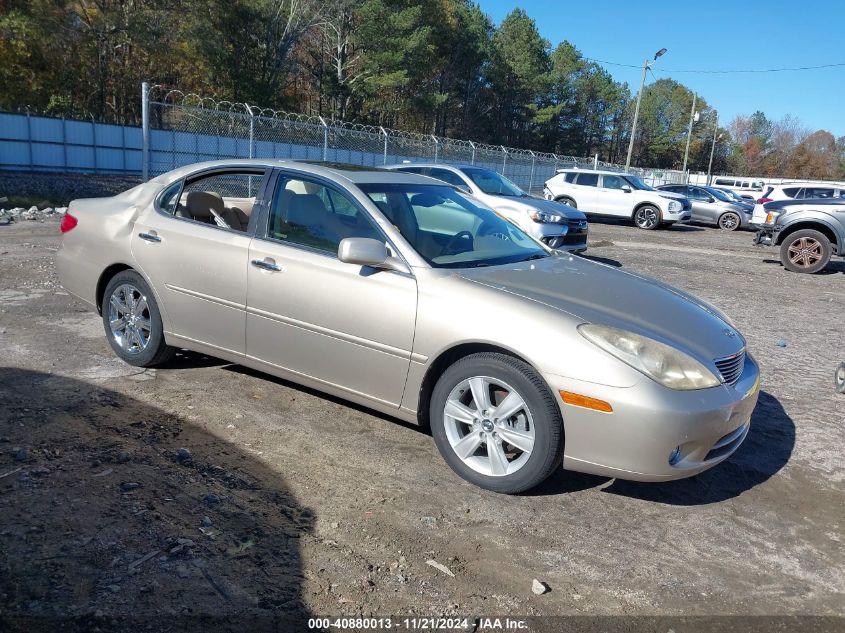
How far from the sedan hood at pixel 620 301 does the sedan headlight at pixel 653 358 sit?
0.06m

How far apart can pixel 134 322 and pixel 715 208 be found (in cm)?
2356

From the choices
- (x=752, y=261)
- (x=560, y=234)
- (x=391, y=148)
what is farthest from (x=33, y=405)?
(x=391, y=148)

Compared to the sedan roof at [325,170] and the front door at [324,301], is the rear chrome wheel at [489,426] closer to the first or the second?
the front door at [324,301]

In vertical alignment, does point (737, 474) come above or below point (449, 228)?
below

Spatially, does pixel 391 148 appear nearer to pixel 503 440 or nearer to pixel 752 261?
pixel 752 261

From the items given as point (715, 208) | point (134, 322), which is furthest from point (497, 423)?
point (715, 208)

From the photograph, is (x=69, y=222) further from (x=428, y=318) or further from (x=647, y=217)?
(x=647, y=217)

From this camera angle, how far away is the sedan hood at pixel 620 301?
349 cm

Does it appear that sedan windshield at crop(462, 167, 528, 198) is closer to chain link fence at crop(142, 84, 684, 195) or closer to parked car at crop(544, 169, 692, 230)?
chain link fence at crop(142, 84, 684, 195)

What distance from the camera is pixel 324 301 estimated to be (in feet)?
13.1

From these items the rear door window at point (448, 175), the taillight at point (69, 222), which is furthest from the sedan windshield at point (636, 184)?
the taillight at point (69, 222)

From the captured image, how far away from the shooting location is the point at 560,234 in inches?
460

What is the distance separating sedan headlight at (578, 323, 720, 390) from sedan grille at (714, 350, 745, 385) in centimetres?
14

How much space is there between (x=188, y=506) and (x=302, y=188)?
2144 mm
